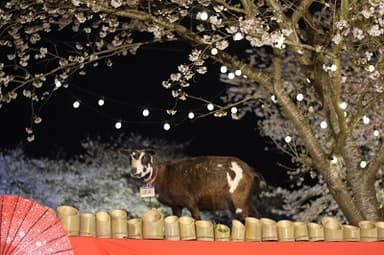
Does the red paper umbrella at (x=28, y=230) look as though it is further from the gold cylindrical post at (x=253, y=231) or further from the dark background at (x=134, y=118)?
the dark background at (x=134, y=118)

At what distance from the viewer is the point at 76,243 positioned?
423 cm

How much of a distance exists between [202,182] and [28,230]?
10.9 ft

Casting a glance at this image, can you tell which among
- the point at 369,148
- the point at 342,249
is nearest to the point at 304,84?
the point at 369,148

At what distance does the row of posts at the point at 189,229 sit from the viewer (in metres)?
4.48

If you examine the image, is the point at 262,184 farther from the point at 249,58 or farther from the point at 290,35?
the point at 249,58

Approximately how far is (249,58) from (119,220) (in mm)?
7779

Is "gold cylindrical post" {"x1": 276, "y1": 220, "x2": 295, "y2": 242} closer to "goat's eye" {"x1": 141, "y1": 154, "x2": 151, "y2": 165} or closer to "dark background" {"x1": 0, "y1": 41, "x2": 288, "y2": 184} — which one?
"goat's eye" {"x1": 141, "y1": 154, "x2": 151, "y2": 165}

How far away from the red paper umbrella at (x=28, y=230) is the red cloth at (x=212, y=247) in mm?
1102

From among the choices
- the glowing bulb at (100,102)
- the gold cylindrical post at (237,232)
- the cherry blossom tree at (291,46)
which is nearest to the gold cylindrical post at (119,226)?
the gold cylindrical post at (237,232)

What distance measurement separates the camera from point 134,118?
11516 mm

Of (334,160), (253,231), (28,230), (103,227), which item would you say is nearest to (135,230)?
(103,227)

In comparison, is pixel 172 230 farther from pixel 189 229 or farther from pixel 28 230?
pixel 28 230

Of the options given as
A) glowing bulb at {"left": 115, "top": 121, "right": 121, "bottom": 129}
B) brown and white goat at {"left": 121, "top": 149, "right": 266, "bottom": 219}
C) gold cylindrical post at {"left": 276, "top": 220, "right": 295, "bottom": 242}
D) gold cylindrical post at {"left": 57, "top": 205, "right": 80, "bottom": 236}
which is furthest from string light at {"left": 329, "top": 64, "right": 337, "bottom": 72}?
glowing bulb at {"left": 115, "top": 121, "right": 121, "bottom": 129}

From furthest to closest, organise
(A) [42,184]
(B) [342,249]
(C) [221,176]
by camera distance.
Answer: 1. (A) [42,184]
2. (C) [221,176]
3. (B) [342,249]
